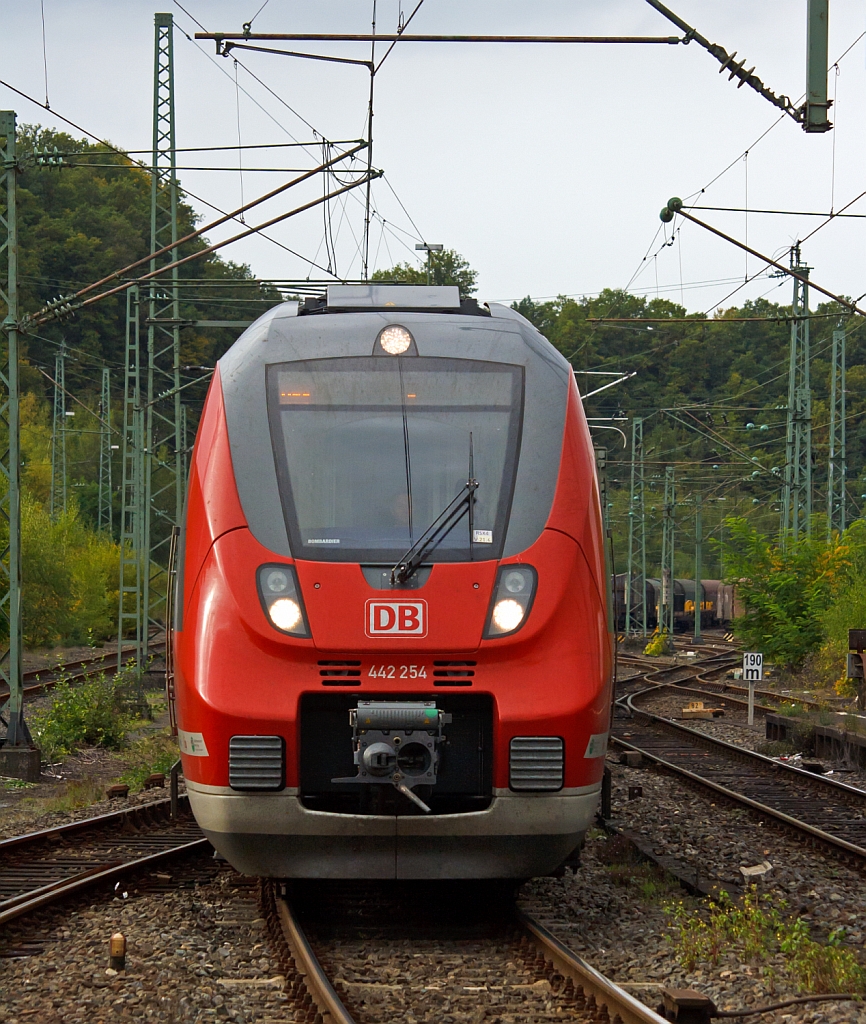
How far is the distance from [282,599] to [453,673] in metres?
0.92

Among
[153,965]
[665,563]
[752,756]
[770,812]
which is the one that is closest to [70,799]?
[770,812]

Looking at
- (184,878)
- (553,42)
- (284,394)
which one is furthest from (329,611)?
(553,42)

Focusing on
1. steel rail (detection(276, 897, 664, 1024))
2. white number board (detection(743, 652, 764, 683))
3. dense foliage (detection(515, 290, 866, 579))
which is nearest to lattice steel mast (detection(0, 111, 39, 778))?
steel rail (detection(276, 897, 664, 1024))

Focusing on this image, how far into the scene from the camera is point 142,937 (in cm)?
→ 695

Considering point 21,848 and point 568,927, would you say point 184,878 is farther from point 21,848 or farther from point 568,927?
point 568,927

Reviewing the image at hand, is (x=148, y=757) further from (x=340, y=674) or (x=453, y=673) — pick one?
(x=453, y=673)

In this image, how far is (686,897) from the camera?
8328 mm

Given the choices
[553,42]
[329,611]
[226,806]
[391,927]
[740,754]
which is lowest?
[740,754]

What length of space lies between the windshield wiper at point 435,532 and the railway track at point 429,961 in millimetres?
1852

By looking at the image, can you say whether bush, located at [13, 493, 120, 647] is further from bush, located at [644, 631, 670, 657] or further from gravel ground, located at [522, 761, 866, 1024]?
gravel ground, located at [522, 761, 866, 1024]

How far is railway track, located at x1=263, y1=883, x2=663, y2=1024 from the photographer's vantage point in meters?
5.70

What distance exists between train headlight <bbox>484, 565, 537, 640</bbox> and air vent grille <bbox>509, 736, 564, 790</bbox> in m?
0.54

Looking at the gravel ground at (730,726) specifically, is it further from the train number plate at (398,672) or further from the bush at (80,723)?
the train number plate at (398,672)

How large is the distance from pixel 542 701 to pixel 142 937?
94.5 inches
